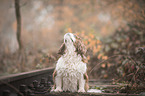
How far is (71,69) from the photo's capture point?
80.8 inches

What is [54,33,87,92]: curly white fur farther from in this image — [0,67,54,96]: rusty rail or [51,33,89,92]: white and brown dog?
[0,67,54,96]: rusty rail

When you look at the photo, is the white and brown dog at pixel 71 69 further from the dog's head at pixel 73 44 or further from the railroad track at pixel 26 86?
the railroad track at pixel 26 86

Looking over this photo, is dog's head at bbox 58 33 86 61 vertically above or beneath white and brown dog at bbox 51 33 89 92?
above

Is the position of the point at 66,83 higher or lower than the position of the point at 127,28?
lower

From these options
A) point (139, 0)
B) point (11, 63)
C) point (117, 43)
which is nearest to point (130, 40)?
point (117, 43)

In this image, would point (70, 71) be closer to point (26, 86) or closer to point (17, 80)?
point (26, 86)

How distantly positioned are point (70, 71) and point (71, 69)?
0.12 feet

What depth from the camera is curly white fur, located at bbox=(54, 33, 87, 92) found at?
206cm

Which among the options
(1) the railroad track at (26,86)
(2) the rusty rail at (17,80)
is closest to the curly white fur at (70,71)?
(1) the railroad track at (26,86)

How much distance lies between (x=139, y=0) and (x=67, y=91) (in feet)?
16.3

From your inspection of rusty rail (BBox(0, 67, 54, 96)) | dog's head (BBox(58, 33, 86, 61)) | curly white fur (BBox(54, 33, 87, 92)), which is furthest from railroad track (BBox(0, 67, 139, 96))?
dog's head (BBox(58, 33, 86, 61))

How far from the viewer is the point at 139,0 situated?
207 inches

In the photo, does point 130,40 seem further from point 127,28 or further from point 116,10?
point 116,10

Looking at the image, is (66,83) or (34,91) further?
(66,83)
